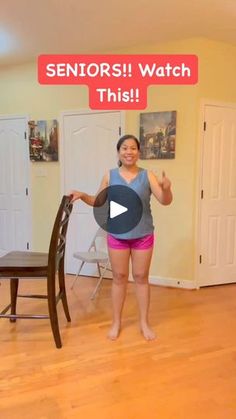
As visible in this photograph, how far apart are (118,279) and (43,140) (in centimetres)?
219

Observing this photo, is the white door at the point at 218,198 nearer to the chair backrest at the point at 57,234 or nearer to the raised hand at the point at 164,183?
the raised hand at the point at 164,183

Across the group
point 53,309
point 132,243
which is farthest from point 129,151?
point 53,309

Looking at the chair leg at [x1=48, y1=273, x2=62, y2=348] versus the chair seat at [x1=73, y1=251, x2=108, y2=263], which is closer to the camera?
the chair leg at [x1=48, y1=273, x2=62, y2=348]

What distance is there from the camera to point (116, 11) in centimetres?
268

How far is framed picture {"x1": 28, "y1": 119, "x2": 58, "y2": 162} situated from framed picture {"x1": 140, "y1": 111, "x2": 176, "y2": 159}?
3.40ft

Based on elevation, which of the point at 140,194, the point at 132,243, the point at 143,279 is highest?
the point at 140,194

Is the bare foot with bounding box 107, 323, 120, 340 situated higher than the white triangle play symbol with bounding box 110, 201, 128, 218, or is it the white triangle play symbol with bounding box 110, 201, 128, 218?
the white triangle play symbol with bounding box 110, 201, 128, 218

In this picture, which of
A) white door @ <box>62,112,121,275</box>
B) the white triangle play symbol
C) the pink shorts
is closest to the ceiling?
white door @ <box>62,112,121,275</box>

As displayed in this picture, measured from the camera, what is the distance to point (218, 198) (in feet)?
11.7

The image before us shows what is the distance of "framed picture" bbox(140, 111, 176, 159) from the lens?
3.42 meters

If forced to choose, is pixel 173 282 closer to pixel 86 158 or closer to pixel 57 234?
pixel 86 158

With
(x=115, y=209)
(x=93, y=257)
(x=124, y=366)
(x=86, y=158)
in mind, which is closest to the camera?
(x=124, y=366)

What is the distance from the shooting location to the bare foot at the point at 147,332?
2.46m
